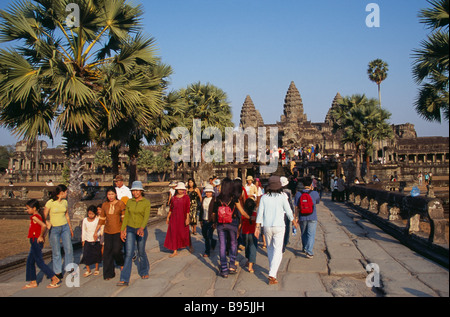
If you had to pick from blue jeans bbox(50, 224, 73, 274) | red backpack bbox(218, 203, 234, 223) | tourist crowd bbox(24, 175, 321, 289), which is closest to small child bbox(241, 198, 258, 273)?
tourist crowd bbox(24, 175, 321, 289)

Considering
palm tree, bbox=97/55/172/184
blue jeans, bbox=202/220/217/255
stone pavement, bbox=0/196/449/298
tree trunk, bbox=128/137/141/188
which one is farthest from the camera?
tree trunk, bbox=128/137/141/188

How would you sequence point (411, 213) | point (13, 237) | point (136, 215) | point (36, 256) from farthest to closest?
point (13, 237) < point (411, 213) < point (136, 215) < point (36, 256)

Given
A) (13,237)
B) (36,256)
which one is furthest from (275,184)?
(13,237)

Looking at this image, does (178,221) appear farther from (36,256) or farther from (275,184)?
(36,256)

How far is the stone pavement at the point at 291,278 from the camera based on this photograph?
5344 millimetres

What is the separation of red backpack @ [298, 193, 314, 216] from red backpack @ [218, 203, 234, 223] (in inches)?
→ 78.6

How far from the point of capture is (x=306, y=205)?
7.73 m

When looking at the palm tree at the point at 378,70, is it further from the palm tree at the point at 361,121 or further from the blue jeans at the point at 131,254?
the blue jeans at the point at 131,254

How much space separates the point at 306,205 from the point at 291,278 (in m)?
1.99

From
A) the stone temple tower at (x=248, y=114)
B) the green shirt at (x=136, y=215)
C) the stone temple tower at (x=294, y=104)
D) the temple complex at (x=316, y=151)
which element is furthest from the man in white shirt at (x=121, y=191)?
the stone temple tower at (x=248, y=114)

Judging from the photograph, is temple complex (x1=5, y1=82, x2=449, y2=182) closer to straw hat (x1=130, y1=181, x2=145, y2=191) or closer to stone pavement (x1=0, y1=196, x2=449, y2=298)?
stone pavement (x1=0, y1=196, x2=449, y2=298)

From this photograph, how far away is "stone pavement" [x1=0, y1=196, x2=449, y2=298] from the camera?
534 cm
